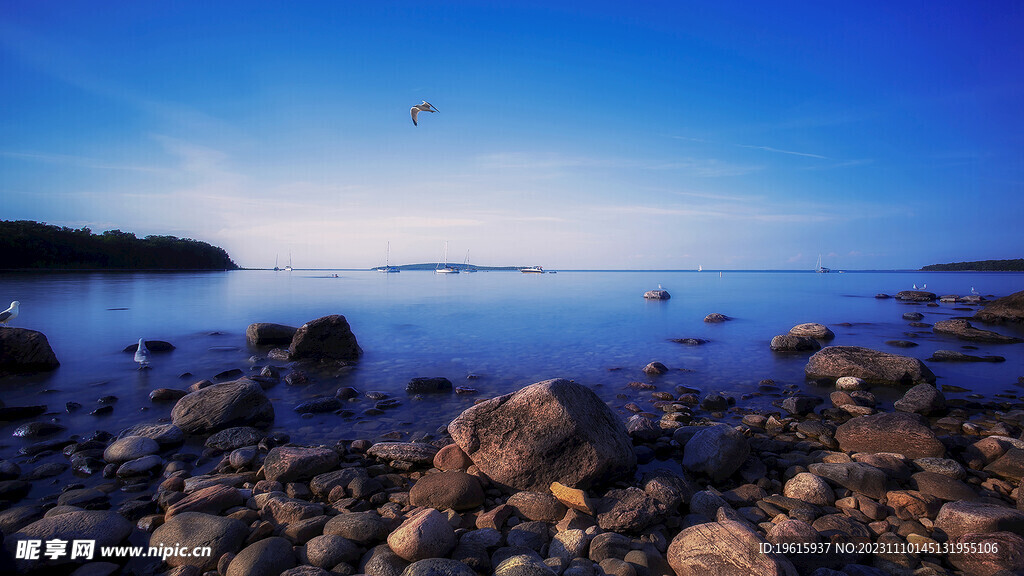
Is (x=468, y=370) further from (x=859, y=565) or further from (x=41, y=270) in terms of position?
(x=41, y=270)

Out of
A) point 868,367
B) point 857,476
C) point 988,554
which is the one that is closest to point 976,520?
point 988,554

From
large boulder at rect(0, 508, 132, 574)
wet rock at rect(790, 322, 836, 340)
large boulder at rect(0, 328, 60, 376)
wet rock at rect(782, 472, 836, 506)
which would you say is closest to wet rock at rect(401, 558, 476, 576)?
large boulder at rect(0, 508, 132, 574)

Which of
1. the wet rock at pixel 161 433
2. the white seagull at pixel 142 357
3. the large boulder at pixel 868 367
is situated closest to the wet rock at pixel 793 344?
the large boulder at pixel 868 367

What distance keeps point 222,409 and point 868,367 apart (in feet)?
57.8

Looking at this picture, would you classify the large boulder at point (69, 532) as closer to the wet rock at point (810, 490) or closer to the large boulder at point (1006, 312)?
the wet rock at point (810, 490)

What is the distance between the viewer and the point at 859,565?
4641mm

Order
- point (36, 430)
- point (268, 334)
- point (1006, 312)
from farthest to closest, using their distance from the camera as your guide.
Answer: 1. point (1006, 312)
2. point (268, 334)
3. point (36, 430)

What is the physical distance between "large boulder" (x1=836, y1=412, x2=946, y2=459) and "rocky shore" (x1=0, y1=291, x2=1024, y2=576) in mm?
28

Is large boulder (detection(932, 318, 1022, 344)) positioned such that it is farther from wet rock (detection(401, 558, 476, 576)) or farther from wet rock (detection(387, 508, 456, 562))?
wet rock (detection(401, 558, 476, 576))

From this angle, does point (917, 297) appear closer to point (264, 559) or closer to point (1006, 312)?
point (1006, 312)

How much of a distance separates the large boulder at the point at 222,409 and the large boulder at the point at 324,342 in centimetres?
684

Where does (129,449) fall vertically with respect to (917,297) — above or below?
below

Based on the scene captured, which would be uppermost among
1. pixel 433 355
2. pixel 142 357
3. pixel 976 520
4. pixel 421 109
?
pixel 421 109

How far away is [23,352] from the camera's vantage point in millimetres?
13203
